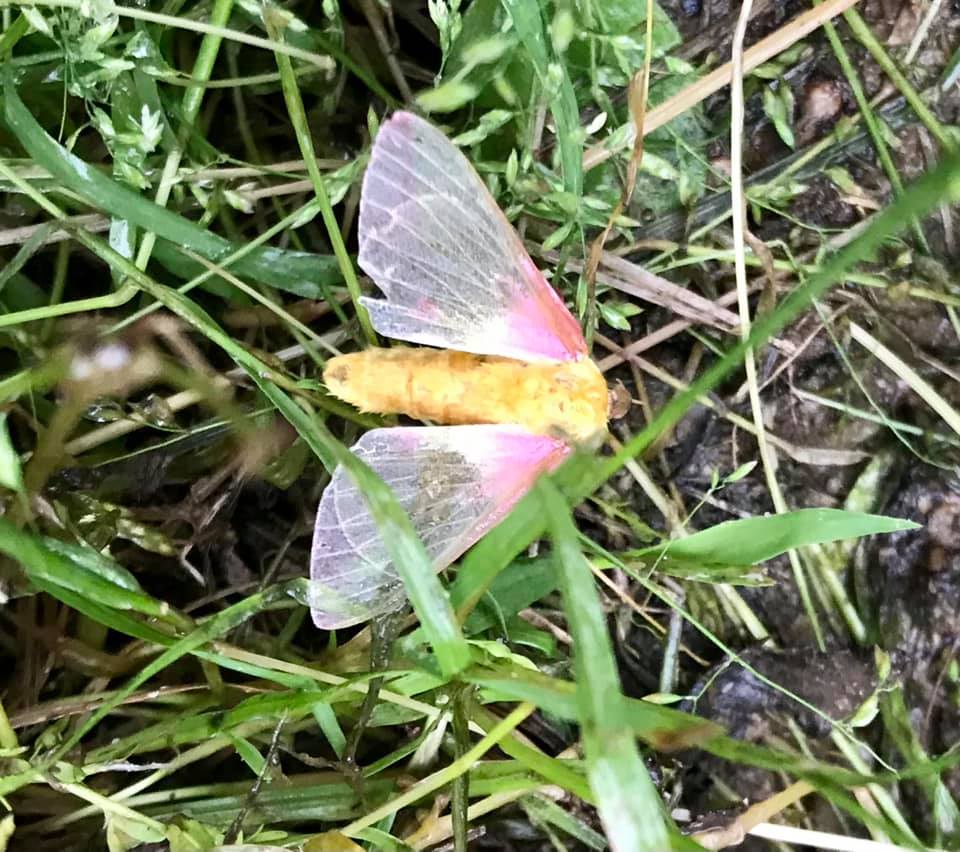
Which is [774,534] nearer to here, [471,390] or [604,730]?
[471,390]

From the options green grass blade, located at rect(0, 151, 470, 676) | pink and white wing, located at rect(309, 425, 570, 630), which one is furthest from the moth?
green grass blade, located at rect(0, 151, 470, 676)

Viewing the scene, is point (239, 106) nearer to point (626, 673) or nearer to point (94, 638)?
point (94, 638)

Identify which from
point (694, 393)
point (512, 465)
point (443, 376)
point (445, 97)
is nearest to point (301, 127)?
point (445, 97)

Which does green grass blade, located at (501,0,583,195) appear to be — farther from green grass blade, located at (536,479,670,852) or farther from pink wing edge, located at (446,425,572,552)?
green grass blade, located at (536,479,670,852)

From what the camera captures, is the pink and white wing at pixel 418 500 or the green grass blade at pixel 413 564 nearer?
the green grass blade at pixel 413 564

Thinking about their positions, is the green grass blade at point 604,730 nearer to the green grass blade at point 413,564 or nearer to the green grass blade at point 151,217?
the green grass blade at point 413,564

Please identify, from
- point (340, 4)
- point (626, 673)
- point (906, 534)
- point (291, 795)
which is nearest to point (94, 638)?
point (291, 795)

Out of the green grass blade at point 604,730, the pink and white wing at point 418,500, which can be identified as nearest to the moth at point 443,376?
the pink and white wing at point 418,500
